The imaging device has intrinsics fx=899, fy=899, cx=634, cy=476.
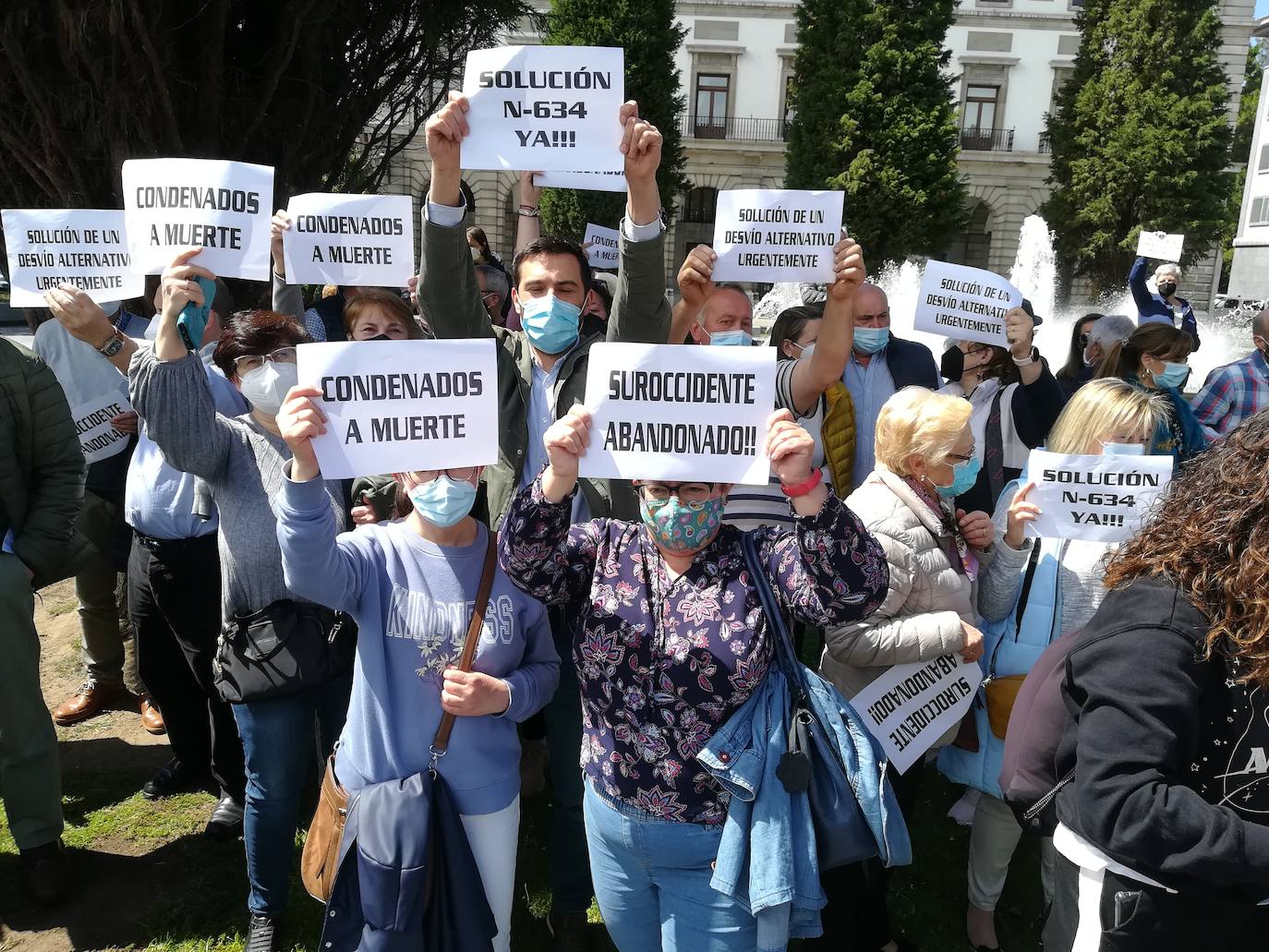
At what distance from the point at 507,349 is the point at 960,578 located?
1.75 metres

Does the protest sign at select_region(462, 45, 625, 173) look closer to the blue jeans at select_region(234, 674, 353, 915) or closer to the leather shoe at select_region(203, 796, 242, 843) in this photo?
the blue jeans at select_region(234, 674, 353, 915)

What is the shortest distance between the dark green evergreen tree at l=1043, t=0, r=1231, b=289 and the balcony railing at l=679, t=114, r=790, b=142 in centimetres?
1186

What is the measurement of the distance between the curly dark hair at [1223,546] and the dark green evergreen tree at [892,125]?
27.3 m

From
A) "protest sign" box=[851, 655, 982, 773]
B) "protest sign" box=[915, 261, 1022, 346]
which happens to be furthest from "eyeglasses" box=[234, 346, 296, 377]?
"protest sign" box=[915, 261, 1022, 346]

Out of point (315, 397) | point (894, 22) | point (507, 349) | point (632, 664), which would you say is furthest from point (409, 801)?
point (894, 22)

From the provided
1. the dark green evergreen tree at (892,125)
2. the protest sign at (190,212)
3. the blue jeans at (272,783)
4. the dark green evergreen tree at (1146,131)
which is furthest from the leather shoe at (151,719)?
the dark green evergreen tree at (1146,131)

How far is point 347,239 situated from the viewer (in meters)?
3.80

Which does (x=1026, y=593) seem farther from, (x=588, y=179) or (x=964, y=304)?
(x=588, y=179)

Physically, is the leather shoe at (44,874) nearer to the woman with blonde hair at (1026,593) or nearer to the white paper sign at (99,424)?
the white paper sign at (99,424)

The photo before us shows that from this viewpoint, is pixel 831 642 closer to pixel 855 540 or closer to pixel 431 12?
pixel 855 540

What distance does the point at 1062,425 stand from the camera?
130 inches

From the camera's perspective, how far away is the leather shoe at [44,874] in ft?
11.1

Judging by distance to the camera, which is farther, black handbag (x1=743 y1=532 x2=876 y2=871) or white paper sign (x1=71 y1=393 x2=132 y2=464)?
white paper sign (x1=71 y1=393 x2=132 y2=464)

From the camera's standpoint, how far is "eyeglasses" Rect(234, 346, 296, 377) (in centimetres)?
304
